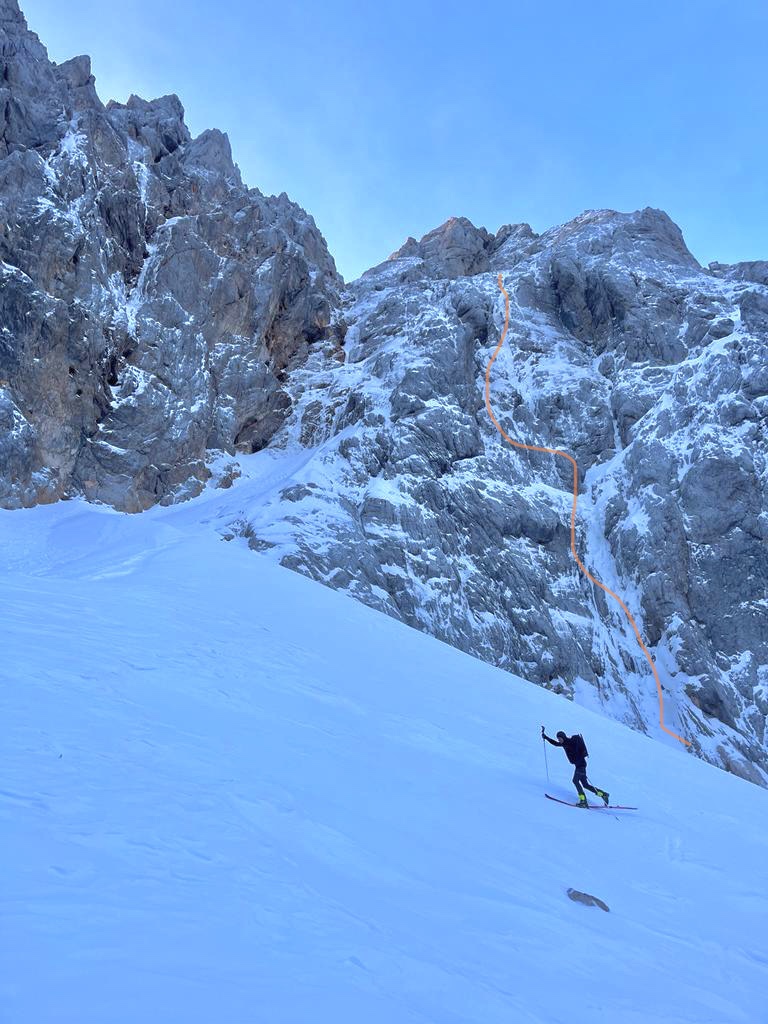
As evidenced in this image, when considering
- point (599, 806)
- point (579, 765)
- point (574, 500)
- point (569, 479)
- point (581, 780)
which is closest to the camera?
point (599, 806)

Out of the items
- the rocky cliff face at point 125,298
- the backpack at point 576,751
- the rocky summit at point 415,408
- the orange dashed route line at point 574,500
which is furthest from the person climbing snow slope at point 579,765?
the rocky cliff face at point 125,298

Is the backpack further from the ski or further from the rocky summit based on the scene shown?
the rocky summit

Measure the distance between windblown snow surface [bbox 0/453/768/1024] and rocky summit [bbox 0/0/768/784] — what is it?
82.4 ft

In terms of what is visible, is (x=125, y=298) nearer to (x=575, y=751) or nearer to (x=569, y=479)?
(x=569, y=479)

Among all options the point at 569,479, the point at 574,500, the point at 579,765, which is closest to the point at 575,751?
the point at 579,765

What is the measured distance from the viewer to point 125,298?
172 feet

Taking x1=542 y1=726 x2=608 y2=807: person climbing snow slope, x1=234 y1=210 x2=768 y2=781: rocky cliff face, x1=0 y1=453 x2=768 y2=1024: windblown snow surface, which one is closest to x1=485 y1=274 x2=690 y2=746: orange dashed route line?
x1=234 y1=210 x2=768 y2=781: rocky cliff face

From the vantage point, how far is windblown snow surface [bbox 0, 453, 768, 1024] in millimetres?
3990

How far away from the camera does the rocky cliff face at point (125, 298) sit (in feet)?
145

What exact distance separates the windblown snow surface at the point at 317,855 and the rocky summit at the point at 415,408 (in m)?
25.1

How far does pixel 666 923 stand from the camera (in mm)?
6664

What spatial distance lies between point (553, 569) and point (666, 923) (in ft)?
139

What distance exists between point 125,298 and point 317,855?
179 ft

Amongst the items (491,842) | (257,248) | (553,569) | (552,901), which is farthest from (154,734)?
(257,248)
